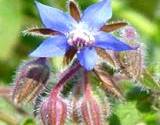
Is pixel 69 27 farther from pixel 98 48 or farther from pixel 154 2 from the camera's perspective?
pixel 154 2

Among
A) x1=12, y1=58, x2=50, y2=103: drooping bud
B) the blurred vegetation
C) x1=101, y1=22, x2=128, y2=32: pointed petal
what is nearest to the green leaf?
the blurred vegetation

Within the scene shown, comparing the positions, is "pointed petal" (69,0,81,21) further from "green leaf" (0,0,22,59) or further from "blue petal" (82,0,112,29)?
"green leaf" (0,0,22,59)

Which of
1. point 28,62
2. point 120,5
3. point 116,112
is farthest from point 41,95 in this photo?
point 120,5

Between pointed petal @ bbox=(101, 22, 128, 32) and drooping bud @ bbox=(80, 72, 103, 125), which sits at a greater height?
pointed petal @ bbox=(101, 22, 128, 32)

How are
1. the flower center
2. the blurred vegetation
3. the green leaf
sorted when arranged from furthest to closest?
the green leaf
the blurred vegetation
the flower center

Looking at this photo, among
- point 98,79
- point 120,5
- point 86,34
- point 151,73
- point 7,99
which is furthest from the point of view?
point 120,5

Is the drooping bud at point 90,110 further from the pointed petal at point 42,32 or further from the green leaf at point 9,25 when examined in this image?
the green leaf at point 9,25
